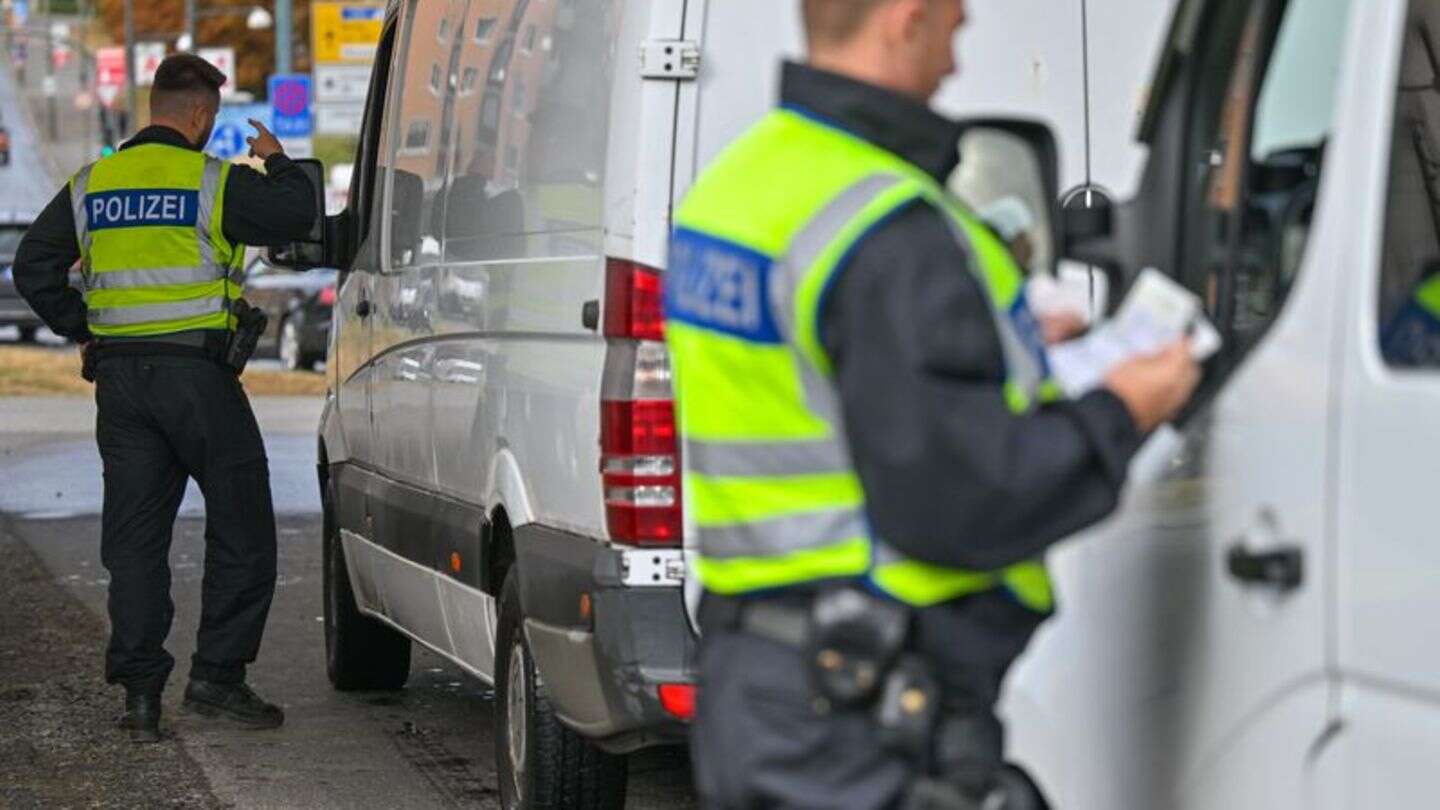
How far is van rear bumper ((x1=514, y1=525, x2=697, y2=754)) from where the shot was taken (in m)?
5.67

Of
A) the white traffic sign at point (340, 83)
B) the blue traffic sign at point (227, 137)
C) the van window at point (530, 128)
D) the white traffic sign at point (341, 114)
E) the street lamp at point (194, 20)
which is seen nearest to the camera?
the van window at point (530, 128)

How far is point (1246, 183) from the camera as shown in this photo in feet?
11.2

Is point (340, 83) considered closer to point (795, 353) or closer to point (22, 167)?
point (795, 353)

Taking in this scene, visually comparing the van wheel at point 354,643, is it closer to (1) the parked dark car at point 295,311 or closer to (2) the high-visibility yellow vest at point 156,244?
(2) the high-visibility yellow vest at point 156,244

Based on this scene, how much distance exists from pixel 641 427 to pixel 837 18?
2599 millimetres

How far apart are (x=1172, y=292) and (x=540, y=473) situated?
10.5 feet

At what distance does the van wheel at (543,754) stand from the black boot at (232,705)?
2.01 m

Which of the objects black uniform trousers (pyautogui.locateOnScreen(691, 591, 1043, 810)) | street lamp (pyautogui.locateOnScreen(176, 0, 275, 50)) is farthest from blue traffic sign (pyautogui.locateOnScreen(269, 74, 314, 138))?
black uniform trousers (pyautogui.locateOnScreen(691, 591, 1043, 810))

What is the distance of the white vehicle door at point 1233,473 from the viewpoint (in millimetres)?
3111

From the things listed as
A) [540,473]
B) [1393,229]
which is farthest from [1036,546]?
[540,473]

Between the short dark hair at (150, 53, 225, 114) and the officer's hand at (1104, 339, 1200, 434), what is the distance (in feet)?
18.6

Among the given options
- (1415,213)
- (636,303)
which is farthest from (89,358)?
(1415,213)

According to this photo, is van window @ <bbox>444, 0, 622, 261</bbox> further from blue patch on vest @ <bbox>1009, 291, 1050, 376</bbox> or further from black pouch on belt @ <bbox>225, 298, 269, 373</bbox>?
blue patch on vest @ <bbox>1009, 291, 1050, 376</bbox>

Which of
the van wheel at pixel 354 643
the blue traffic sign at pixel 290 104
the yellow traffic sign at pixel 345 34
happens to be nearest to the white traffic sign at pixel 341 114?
the yellow traffic sign at pixel 345 34
